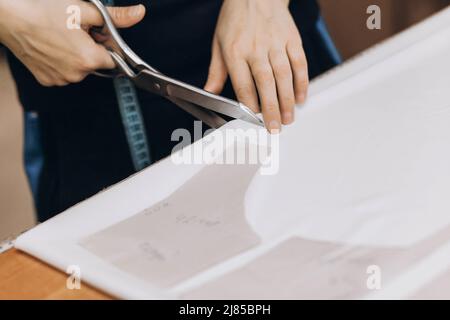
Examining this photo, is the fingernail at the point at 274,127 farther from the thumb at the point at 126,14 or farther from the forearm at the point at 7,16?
the forearm at the point at 7,16

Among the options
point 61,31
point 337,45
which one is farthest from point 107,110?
point 337,45

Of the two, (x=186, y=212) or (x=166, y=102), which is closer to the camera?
(x=186, y=212)

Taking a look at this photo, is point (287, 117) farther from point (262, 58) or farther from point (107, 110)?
point (107, 110)

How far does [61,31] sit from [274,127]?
0.77 feet

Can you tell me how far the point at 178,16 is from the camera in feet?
2.31

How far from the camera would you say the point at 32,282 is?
437mm

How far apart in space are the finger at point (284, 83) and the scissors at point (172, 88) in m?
0.03

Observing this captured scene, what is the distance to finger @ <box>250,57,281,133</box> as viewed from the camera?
0.59m

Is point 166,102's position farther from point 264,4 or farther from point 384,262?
point 384,262

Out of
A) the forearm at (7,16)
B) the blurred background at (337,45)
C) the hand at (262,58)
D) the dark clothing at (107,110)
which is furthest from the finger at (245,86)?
the blurred background at (337,45)

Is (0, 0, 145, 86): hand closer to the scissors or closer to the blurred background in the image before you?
the scissors

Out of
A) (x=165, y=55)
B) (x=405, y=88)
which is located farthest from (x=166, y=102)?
(x=405, y=88)

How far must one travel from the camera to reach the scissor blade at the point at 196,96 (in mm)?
583

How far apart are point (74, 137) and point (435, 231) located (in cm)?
46
